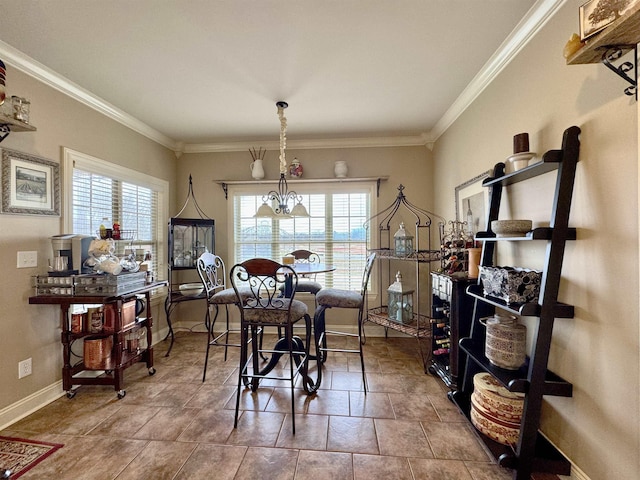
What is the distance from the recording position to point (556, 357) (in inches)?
65.9

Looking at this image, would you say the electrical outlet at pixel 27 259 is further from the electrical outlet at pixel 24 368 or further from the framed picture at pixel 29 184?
the electrical outlet at pixel 24 368

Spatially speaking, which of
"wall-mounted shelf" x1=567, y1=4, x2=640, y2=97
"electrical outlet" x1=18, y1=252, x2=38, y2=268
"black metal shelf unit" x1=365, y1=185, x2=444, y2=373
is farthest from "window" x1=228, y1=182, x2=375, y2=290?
"wall-mounted shelf" x1=567, y1=4, x2=640, y2=97

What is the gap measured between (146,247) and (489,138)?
3846 mm

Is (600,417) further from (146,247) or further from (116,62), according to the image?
(146,247)

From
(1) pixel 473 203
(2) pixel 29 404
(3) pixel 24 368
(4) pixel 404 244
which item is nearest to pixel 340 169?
(4) pixel 404 244

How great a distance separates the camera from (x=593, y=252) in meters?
1.42

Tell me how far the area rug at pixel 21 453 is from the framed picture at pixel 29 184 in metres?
1.52

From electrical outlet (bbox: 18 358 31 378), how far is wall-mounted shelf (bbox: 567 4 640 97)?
3.77m

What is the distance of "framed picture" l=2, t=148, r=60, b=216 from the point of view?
210cm

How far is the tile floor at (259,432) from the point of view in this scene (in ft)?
5.53

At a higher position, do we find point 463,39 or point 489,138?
point 463,39

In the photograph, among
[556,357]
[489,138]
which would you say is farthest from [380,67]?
[556,357]

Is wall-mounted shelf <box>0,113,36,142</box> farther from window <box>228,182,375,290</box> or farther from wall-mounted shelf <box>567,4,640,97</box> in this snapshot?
wall-mounted shelf <box>567,4,640,97</box>

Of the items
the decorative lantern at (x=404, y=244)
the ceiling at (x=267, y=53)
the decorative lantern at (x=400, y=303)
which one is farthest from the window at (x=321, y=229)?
the ceiling at (x=267, y=53)
